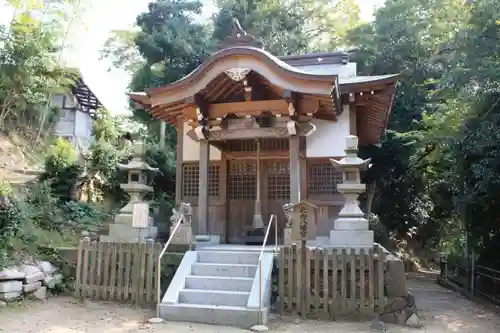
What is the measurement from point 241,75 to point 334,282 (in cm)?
417

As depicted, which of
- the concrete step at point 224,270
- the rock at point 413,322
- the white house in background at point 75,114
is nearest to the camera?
the rock at point 413,322

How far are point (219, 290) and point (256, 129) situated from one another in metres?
3.51

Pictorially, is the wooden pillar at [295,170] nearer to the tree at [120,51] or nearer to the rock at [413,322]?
the rock at [413,322]

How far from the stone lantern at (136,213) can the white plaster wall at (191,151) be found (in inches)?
55.1

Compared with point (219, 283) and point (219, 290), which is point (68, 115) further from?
point (219, 290)

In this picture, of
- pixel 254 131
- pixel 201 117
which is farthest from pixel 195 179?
pixel 254 131

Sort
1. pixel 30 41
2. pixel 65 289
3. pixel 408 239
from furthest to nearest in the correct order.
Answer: pixel 408 239 < pixel 30 41 < pixel 65 289

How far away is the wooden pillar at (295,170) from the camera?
28.2 ft

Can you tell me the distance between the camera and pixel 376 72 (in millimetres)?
16688

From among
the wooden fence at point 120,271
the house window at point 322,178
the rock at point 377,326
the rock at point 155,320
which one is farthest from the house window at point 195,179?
the rock at point 377,326

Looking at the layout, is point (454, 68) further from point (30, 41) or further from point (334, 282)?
point (30, 41)

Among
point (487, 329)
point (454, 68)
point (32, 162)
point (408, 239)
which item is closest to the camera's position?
point (487, 329)

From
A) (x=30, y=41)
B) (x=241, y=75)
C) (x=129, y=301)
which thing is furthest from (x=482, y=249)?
(x=30, y=41)

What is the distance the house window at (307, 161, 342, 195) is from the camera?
9.38 meters
